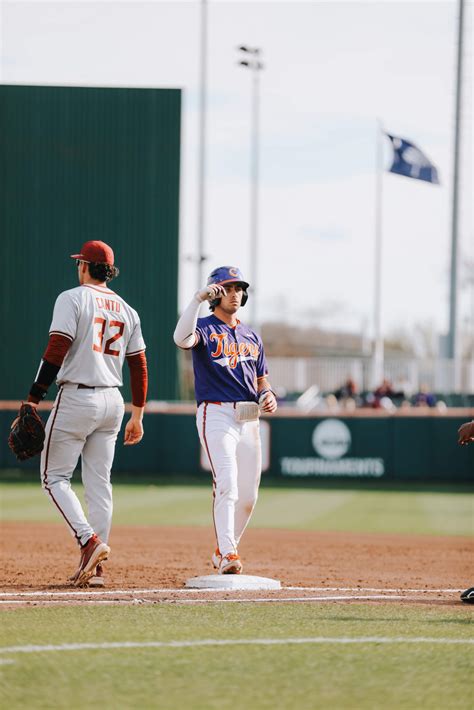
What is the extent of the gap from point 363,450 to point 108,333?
44.2 ft

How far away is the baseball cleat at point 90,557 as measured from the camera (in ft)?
20.9

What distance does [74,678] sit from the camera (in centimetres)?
389

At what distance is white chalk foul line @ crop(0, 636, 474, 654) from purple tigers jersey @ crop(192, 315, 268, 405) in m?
2.35

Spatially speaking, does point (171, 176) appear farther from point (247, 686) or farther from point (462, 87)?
point (247, 686)

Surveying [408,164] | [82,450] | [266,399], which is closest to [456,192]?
[408,164]

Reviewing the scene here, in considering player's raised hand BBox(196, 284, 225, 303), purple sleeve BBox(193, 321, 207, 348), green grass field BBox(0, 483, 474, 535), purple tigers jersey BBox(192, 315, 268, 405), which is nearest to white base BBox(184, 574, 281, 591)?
purple tigers jersey BBox(192, 315, 268, 405)

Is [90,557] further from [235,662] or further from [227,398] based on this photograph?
[235,662]

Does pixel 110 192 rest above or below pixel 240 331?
above

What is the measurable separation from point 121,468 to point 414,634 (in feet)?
50.9

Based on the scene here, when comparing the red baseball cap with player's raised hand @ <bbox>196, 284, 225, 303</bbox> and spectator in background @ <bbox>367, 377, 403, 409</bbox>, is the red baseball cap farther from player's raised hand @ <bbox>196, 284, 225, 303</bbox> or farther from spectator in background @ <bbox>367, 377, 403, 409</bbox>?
spectator in background @ <bbox>367, 377, 403, 409</bbox>

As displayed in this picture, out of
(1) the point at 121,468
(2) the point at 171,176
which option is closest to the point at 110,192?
(2) the point at 171,176

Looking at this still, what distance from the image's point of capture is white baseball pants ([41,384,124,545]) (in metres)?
6.50

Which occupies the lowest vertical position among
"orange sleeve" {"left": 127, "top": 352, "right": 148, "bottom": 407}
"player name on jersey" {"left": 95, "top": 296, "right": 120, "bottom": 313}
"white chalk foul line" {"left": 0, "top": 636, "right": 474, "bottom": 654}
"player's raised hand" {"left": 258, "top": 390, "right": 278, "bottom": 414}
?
"white chalk foul line" {"left": 0, "top": 636, "right": 474, "bottom": 654}

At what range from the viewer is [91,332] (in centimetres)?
655
